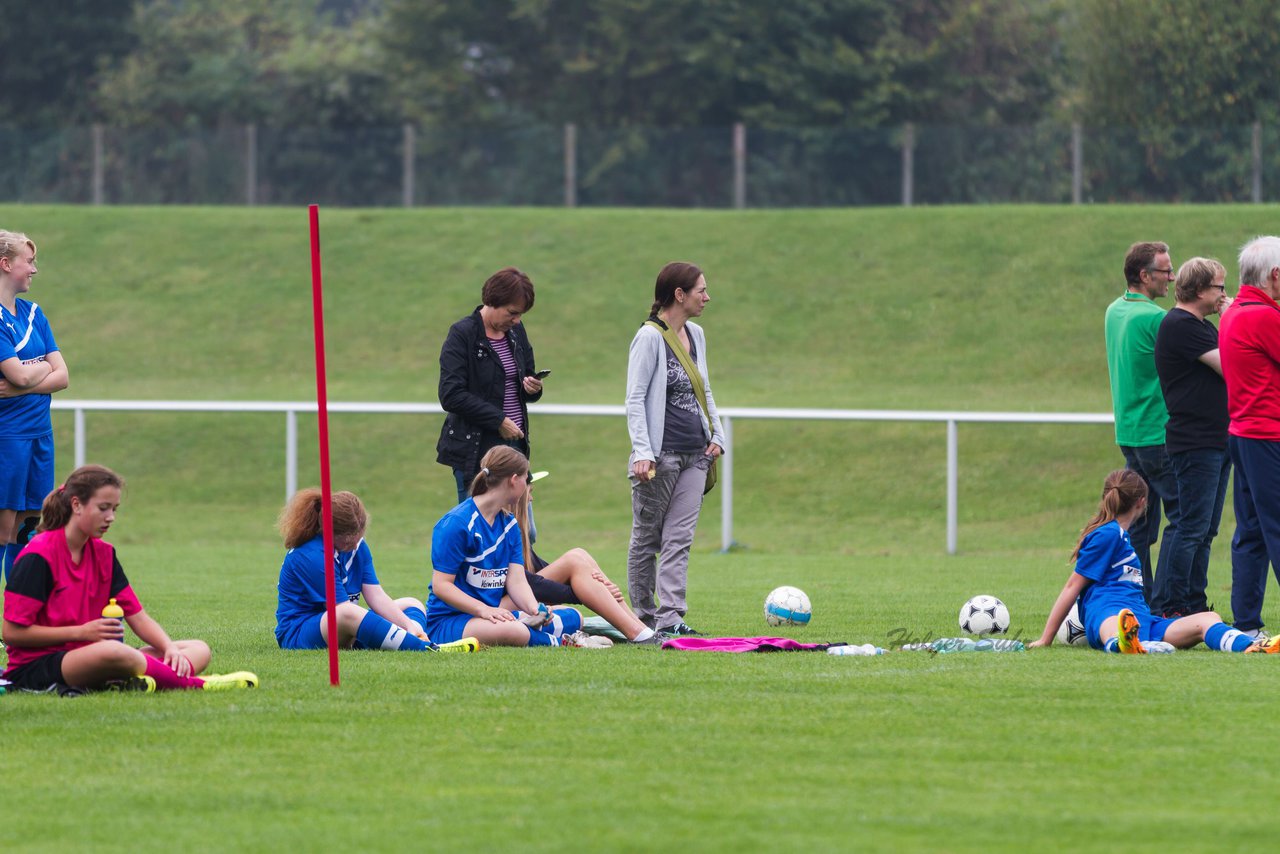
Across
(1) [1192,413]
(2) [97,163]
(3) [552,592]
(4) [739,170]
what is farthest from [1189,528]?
(2) [97,163]

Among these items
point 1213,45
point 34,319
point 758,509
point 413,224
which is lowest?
point 758,509

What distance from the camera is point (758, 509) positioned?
20891 mm

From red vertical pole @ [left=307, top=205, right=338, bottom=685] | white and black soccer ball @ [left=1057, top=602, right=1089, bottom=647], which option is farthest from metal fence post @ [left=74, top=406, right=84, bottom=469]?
white and black soccer ball @ [left=1057, top=602, right=1089, bottom=647]

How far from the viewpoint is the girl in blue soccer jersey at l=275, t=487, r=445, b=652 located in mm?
9227

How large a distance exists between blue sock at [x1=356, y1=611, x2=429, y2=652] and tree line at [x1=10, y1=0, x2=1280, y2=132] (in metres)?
29.3

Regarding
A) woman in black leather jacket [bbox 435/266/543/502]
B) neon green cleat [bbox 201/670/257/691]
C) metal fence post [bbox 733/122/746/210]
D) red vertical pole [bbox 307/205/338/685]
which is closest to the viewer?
red vertical pole [bbox 307/205/338/685]

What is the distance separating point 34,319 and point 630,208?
26451 millimetres

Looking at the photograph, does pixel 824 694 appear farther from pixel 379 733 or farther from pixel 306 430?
pixel 306 430

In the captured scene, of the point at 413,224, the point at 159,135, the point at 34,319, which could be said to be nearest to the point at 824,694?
the point at 34,319

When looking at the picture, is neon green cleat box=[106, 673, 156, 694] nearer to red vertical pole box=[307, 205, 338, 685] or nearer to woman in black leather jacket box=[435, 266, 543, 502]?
red vertical pole box=[307, 205, 338, 685]

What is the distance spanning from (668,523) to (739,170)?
82.6 ft

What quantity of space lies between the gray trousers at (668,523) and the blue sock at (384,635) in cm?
137

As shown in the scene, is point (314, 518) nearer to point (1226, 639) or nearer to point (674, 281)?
point (674, 281)

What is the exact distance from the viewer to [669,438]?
1005cm
